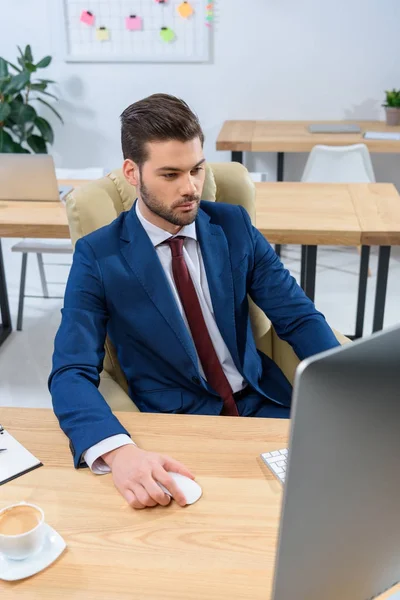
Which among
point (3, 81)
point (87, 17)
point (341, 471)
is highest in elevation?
point (87, 17)

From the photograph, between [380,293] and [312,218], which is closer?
[312,218]

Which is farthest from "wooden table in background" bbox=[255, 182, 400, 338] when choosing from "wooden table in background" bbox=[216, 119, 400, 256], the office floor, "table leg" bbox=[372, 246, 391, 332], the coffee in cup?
the coffee in cup

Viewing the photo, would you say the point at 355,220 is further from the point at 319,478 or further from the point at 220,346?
the point at 319,478

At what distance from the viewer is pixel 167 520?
37.4 inches

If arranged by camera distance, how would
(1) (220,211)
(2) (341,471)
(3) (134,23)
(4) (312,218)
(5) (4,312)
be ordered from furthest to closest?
(3) (134,23) → (5) (4,312) → (4) (312,218) → (1) (220,211) → (2) (341,471)

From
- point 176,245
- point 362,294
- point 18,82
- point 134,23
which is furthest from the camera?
point 134,23

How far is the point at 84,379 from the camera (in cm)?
124

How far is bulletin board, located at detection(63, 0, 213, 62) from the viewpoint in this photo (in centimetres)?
427

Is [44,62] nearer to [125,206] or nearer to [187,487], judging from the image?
[125,206]

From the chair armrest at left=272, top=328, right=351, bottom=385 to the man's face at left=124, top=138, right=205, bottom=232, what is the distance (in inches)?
18.1

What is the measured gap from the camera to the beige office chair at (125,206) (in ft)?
5.24

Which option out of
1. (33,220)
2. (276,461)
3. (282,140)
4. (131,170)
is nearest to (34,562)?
(276,461)

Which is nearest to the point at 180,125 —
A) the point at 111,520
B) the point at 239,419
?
the point at 239,419

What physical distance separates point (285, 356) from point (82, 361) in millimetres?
623
